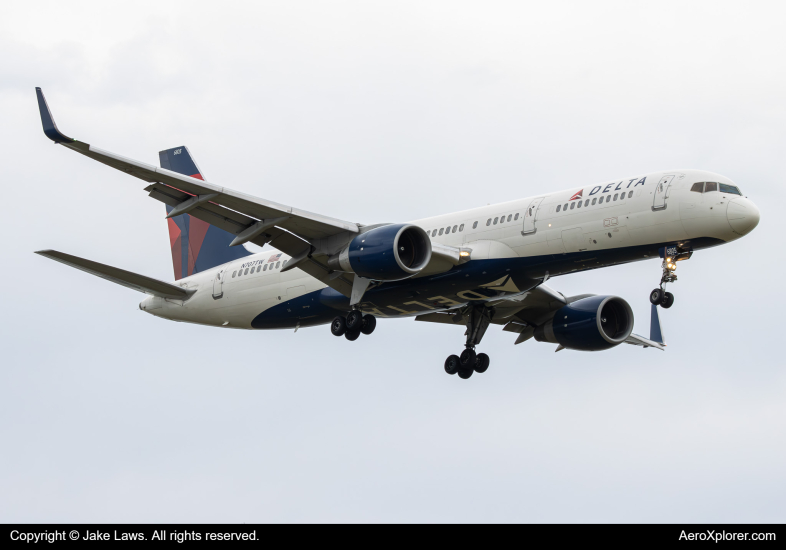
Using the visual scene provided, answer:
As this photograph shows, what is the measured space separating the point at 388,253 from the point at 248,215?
5051mm

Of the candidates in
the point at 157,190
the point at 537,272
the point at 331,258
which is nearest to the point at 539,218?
the point at 537,272

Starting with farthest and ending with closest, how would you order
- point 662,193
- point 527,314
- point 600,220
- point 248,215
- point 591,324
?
point 527,314 → point 591,324 → point 248,215 → point 600,220 → point 662,193

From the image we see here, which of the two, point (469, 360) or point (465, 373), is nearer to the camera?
point (469, 360)

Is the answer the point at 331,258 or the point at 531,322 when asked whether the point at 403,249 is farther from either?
the point at 531,322

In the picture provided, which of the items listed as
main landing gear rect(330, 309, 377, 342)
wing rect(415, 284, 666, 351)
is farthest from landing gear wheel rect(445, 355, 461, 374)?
main landing gear rect(330, 309, 377, 342)

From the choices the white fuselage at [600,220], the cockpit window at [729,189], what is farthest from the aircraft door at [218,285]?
the cockpit window at [729,189]

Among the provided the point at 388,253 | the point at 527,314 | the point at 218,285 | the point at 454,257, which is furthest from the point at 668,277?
the point at 218,285

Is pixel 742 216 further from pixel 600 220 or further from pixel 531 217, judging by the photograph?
pixel 531 217

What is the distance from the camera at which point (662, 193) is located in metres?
29.4

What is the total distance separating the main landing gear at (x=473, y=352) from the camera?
3725cm

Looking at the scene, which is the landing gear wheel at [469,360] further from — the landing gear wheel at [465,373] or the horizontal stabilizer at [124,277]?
the horizontal stabilizer at [124,277]

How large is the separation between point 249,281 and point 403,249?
921 centimetres

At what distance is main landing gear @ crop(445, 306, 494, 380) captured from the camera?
37250 millimetres

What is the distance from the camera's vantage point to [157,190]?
30062mm
